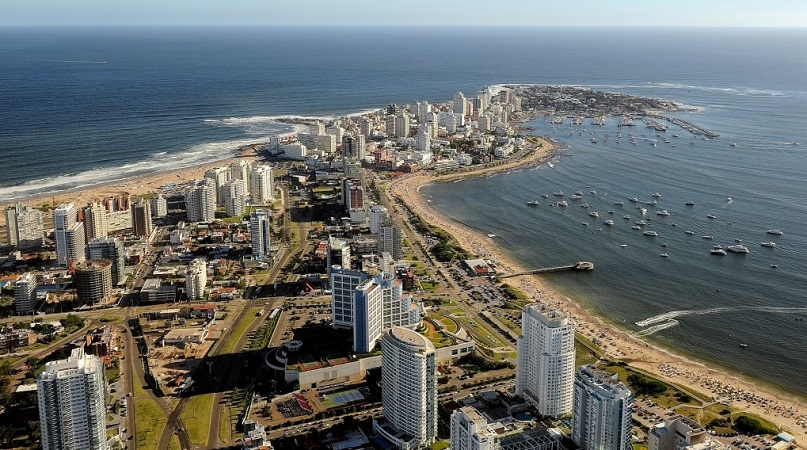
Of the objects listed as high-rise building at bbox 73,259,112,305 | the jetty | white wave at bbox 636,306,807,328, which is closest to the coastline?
the jetty

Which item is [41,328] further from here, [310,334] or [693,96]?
[693,96]

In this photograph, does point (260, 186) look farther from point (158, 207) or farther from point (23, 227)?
point (23, 227)

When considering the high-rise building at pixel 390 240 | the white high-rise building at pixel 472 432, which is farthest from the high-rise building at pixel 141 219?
the white high-rise building at pixel 472 432

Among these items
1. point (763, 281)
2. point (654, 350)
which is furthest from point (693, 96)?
point (654, 350)

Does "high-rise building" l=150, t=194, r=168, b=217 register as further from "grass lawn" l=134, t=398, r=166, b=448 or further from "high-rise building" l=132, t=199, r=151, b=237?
"grass lawn" l=134, t=398, r=166, b=448

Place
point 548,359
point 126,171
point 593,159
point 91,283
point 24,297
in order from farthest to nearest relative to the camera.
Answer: point 593,159 → point 126,171 → point 91,283 → point 24,297 → point 548,359

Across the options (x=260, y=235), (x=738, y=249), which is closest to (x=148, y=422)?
(x=260, y=235)
